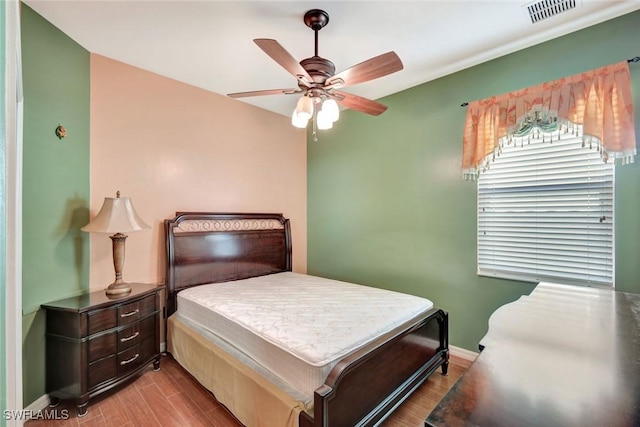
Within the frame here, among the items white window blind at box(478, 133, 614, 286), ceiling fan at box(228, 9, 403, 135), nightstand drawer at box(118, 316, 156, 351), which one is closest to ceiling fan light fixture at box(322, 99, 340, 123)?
ceiling fan at box(228, 9, 403, 135)

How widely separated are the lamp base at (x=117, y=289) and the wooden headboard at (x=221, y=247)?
20.4 inches

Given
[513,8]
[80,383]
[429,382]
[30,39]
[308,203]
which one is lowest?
[429,382]

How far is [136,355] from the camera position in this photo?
90.8 inches

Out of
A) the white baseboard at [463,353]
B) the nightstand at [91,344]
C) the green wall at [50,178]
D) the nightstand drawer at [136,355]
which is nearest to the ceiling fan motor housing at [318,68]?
the green wall at [50,178]

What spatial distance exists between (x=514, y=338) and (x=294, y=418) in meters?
1.12

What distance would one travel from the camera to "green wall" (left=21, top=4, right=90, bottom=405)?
1.99 meters

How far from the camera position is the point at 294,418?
4.72 ft

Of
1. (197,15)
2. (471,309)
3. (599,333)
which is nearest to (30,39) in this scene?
(197,15)

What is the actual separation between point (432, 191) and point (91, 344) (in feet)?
Answer: 10.6

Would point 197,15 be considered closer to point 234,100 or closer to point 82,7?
point 82,7

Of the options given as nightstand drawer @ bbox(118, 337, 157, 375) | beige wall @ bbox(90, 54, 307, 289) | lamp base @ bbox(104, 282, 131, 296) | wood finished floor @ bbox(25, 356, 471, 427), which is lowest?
wood finished floor @ bbox(25, 356, 471, 427)

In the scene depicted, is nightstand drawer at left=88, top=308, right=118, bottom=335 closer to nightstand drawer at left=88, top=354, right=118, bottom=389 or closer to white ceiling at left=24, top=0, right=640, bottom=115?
nightstand drawer at left=88, top=354, right=118, bottom=389

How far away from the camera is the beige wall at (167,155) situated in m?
2.57

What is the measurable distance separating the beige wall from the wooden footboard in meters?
2.35
